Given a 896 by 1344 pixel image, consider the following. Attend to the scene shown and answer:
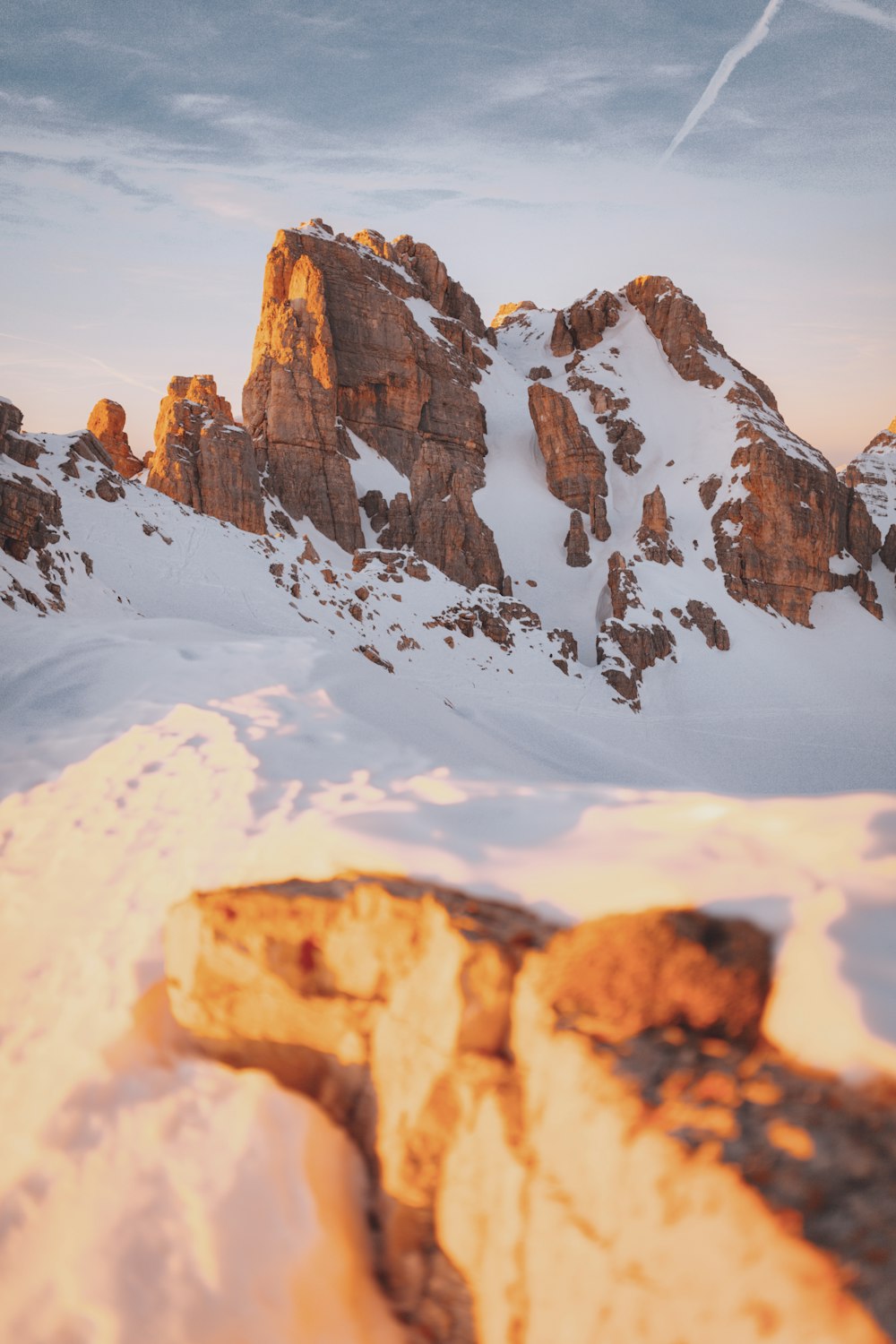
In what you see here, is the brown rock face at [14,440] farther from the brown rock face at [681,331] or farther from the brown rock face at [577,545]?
the brown rock face at [681,331]

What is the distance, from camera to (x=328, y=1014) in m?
3.54

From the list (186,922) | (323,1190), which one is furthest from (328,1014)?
(186,922)

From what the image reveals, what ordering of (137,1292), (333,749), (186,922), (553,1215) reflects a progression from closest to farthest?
(553,1215)
(137,1292)
(186,922)
(333,749)

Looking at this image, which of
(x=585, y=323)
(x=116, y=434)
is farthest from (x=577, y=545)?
A: (x=116, y=434)

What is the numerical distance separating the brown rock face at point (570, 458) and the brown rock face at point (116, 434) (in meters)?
23.9

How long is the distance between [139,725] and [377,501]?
102ft

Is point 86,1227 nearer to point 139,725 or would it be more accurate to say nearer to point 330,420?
point 139,725

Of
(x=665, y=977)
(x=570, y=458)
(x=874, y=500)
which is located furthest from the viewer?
(x=874, y=500)

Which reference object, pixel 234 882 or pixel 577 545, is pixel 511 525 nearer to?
pixel 577 545

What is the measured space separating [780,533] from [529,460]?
1575 cm

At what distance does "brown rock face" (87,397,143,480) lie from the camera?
38.2 metres

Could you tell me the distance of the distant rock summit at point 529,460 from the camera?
112 ft

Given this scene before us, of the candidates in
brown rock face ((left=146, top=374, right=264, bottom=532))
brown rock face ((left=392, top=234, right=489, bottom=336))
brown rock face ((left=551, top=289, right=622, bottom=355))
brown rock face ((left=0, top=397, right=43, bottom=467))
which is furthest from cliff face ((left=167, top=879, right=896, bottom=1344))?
brown rock face ((left=551, top=289, right=622, bottom=355))

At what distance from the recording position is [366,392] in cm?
4050
